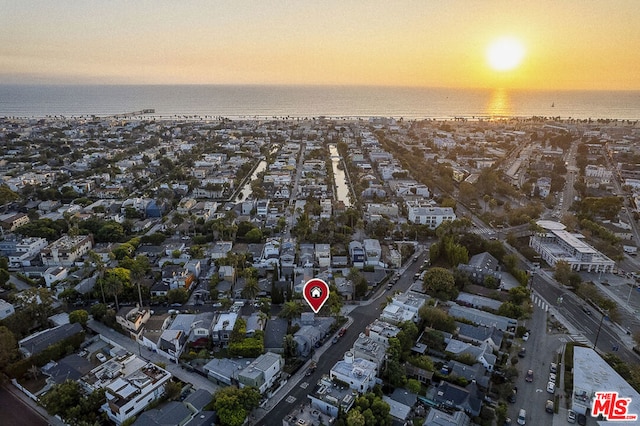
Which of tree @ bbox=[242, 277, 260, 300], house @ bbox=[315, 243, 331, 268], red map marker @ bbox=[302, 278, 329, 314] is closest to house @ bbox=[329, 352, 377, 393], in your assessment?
red map marker @ bbox=[302, 278, 329, 314]

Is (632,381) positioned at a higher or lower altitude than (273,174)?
lower

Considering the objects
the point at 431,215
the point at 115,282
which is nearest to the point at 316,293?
the point at 115,282

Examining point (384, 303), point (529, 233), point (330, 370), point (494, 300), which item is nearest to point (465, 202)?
point (529, 233)

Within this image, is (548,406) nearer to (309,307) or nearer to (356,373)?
(356,373)

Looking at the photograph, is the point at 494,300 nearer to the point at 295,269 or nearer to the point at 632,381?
the point at 632,381

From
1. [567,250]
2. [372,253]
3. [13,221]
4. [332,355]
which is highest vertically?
[567,250]

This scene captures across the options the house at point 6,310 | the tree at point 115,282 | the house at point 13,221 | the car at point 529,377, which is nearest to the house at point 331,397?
the car at point 529,377
